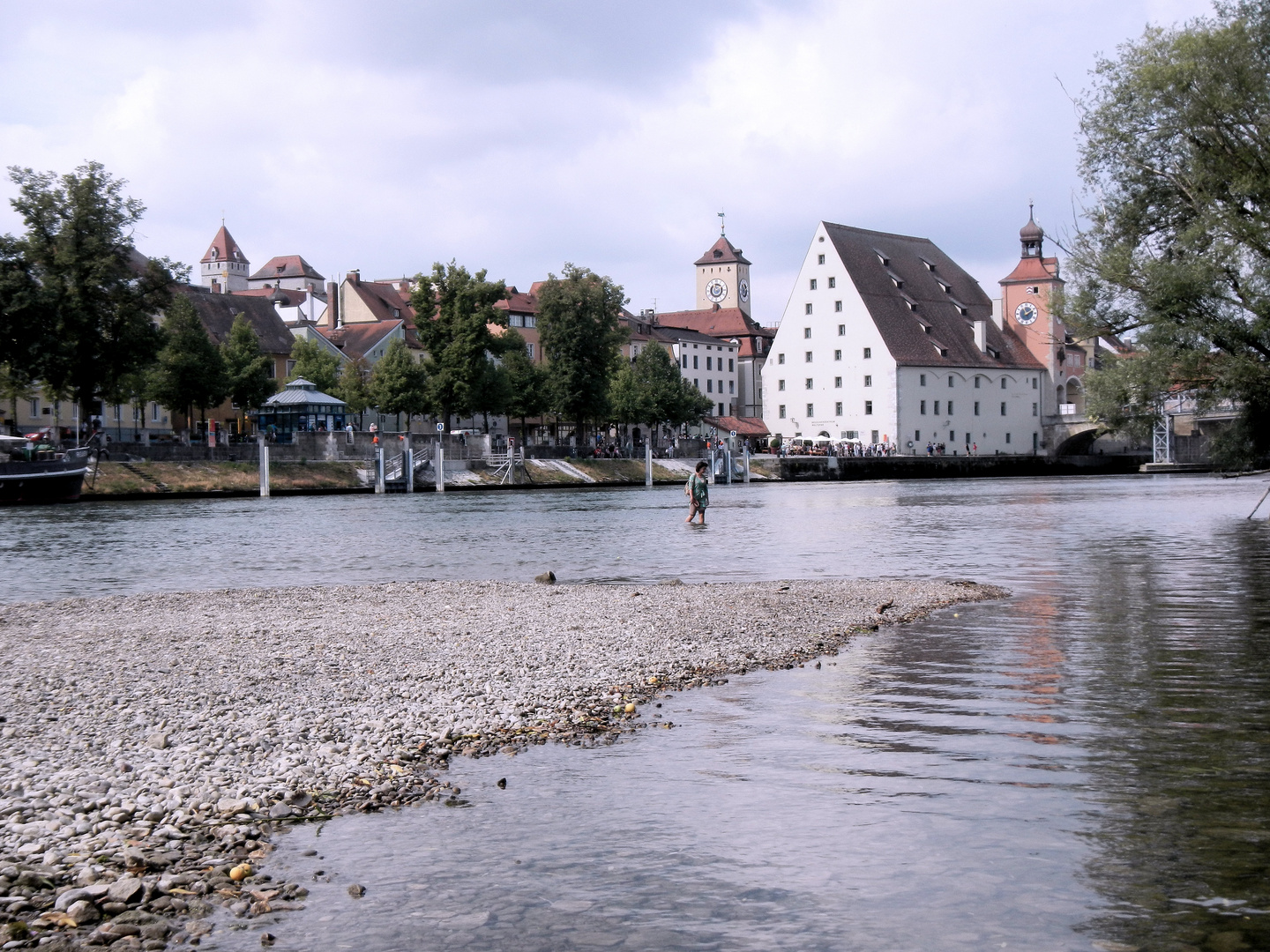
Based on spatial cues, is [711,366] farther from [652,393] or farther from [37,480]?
[37,480]

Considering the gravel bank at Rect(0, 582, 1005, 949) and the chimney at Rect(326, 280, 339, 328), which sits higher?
the chimney at Rect(326, 280, 339, 328)

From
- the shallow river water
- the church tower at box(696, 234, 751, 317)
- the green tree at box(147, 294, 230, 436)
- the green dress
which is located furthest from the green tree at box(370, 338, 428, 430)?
the church tower at box(696, 234, 751, 317)

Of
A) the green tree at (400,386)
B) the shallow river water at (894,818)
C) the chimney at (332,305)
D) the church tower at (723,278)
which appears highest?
the church tower at (723,278)

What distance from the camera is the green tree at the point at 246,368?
94.8 meters

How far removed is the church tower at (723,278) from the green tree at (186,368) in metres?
113

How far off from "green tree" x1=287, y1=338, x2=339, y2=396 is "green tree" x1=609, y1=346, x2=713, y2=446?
25264mm

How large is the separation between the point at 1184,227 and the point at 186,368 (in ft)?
219

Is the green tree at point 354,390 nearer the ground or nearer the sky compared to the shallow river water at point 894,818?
nearer the sky

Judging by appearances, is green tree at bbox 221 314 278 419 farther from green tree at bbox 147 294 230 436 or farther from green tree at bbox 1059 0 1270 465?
green tree at bbox 1059 0 1270 465

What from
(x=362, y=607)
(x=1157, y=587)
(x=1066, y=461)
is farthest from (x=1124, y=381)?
(x=1066, y=461)

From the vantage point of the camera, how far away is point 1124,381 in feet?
124

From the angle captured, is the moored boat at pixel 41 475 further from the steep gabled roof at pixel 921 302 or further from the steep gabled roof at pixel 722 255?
the steep gabled roof at pixel 722 255

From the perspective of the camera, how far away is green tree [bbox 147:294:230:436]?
3423 inches

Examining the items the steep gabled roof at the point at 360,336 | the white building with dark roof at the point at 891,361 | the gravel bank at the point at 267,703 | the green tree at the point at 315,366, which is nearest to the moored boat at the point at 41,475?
the green tree at the point at 315,366
